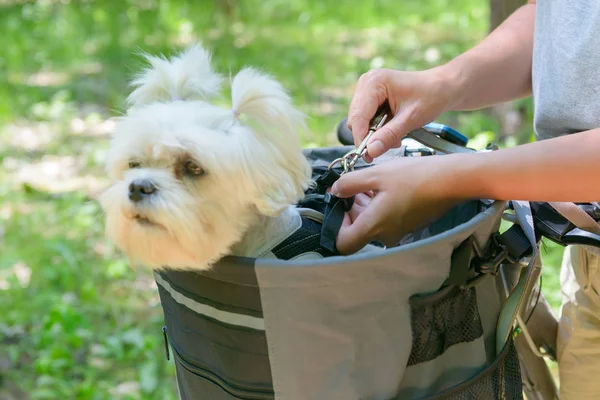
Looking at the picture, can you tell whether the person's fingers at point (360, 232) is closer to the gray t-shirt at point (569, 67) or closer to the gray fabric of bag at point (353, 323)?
the gray fabric of bag at point (353, 323)

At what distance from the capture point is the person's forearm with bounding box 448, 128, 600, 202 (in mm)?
1157

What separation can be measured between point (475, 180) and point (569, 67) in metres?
0.35

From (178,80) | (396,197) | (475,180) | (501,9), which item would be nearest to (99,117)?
(501,9)

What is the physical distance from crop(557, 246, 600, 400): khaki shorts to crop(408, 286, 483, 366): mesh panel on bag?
0.44 meters

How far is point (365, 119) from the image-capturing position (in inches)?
59.3

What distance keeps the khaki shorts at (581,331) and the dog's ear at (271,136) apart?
656 mm

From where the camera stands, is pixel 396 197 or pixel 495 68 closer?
Result: pixel 396 197

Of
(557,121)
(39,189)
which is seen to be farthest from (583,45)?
(39,189)

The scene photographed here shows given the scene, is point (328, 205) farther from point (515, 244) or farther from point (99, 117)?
point (99, 117)

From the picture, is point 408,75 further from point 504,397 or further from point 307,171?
point 504,397

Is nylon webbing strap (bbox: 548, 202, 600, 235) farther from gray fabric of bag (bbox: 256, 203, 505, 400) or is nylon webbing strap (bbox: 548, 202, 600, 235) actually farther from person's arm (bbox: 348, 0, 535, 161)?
person's arm (bbox: 348, 0, 535, 161)

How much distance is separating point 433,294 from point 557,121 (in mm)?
517

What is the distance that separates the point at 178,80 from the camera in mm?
1421

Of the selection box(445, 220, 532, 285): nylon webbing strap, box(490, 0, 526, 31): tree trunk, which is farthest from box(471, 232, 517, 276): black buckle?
box(490, 0, 526, 31): tree trunk
